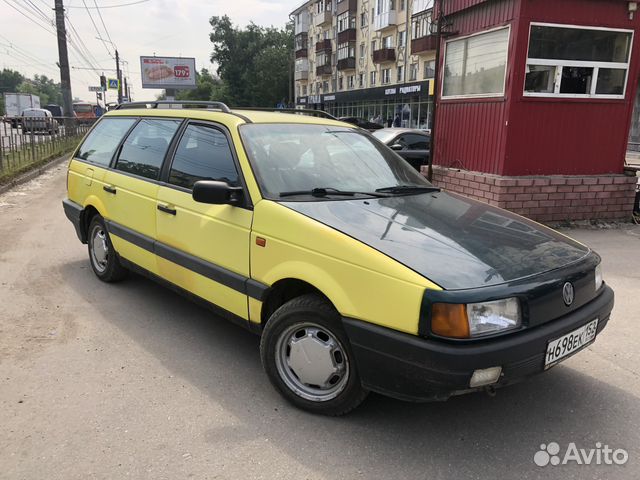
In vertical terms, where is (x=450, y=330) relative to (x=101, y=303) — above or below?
above

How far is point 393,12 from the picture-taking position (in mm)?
40250

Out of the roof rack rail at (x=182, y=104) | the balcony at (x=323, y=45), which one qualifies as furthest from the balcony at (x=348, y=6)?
the roof rack rail at (x=182, y=104)

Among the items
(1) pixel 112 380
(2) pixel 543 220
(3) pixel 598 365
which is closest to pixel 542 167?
(2) pixel 543 220

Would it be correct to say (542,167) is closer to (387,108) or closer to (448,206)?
(448,206)

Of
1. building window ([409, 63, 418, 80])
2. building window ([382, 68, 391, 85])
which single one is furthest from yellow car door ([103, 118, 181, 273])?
building window ([382, 68, 391, 85])

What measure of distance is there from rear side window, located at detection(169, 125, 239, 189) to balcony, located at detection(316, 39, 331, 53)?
177 feet

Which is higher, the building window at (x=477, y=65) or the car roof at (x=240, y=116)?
the building window at (x=477, y=65)

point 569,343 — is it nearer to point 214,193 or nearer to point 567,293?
point 567,293

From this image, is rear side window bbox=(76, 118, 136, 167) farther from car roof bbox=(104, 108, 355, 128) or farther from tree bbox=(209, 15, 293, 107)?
tree bbox=(209, 15, 293, 107)

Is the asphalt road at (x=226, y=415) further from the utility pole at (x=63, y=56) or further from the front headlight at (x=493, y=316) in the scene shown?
the utility pole at (x=63, y=56)

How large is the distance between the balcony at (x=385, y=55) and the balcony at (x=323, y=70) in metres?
12.7

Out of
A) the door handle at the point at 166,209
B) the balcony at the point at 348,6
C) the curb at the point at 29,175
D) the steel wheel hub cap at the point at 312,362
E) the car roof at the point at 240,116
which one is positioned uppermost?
the balcony at the point at 348,6

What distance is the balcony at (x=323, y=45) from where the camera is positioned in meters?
54.5

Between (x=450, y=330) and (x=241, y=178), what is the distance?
169cm
